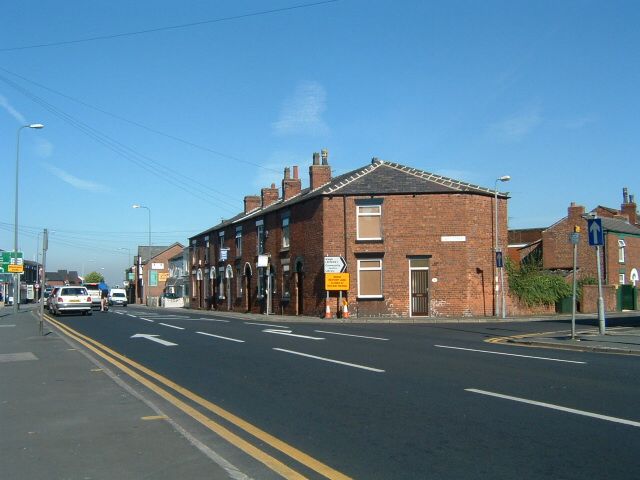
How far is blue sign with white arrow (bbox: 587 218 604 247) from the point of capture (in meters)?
19.4

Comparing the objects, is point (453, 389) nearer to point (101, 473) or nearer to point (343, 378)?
point (343, 378)

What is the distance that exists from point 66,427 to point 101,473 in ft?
6.60

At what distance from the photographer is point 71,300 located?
113ft

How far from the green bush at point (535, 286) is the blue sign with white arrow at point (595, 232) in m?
16.0

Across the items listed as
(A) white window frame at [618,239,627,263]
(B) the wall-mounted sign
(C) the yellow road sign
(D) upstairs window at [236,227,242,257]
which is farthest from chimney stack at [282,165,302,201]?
(A) white window frame at [618,239,627,263]

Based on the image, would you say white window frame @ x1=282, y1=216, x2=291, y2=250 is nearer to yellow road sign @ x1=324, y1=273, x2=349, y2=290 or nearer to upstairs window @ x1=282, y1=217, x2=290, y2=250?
upstairs window @ x1=282, y1=217, x2=290, y2=250

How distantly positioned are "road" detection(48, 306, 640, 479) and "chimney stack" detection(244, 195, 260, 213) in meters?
36.8

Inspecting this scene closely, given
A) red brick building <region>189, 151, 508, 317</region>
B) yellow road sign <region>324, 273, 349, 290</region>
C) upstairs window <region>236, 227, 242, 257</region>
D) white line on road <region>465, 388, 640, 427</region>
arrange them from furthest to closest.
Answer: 1. upstairs window <region>236, 227, 242, 257</region>
2. red brick building <region>189, 151, 508, 317</region>
3. yellow road sign <region>324, 273, 349, 290</region>
4. white line on road <region>465, 388, 640, 427</region>

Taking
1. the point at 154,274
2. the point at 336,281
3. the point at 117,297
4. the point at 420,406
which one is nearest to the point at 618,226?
the point at 336,281

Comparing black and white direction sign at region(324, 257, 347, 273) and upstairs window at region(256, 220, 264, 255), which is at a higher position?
upstairs window at region(256, 220, 264, 255)

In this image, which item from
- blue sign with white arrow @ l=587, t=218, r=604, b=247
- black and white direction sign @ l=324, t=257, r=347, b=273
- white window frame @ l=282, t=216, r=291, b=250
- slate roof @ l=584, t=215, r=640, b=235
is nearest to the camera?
blue sign with white arrow @ l=587, t=218, r=604, b=247

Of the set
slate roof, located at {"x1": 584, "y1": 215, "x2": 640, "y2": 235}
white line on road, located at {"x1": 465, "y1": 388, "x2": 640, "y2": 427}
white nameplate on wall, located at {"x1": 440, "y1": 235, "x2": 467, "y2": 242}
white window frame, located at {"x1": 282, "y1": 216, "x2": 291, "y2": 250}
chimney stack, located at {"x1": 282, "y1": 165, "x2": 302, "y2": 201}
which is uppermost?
chimney stack, located at {"x1": 282, "y1": 165, "x2": 302, "y2": 201}

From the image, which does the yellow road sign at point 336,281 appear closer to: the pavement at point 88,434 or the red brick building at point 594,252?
the red brick building at point 594,252

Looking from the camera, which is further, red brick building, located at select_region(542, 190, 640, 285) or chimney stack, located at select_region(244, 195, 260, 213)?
chimney stack, located at select_region(244, 195, 260, 213)
